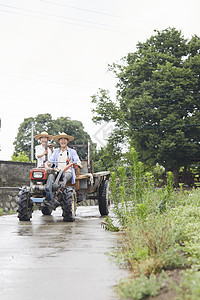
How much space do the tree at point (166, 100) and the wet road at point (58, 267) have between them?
2736cm

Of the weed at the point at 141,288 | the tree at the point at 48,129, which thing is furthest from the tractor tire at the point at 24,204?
the tree at the point at 48,129

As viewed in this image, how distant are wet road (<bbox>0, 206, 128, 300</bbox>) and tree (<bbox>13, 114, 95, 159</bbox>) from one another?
5693 centimetres

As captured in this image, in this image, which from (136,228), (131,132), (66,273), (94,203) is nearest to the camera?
(66,273)

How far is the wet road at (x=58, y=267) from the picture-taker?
154 inches

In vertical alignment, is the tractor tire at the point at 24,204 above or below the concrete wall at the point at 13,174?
below

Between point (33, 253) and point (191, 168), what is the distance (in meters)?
35.2

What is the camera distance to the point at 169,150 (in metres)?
34.7

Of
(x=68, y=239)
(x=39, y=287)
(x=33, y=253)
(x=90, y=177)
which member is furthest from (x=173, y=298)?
(x=90, y=177)

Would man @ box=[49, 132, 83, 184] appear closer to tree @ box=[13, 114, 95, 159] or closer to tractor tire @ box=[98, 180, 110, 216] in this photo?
tractor tire @ box=[98, 180, 110, 216]

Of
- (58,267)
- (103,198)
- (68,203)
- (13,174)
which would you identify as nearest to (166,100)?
(13,174)

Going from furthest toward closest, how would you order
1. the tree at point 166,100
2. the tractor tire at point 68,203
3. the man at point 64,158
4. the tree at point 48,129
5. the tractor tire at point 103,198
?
the tree at point 48,129 < the tree at point 166,100 < the tractor tire at point 103,198 < the man at point 64,158 < the tractor tire at point 68,203

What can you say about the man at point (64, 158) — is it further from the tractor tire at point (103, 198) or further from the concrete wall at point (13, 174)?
the concrete wall at point (13, 174)

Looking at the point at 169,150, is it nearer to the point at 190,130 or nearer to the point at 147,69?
the point at 190,130

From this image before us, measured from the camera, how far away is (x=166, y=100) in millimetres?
36281
